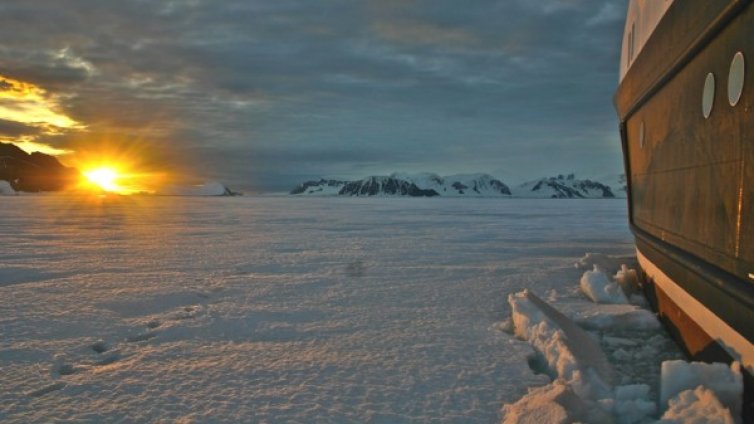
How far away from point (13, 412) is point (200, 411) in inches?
36.9

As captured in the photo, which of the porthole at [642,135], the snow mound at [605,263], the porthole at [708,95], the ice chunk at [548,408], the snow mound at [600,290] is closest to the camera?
the ice chunk at [548,408]

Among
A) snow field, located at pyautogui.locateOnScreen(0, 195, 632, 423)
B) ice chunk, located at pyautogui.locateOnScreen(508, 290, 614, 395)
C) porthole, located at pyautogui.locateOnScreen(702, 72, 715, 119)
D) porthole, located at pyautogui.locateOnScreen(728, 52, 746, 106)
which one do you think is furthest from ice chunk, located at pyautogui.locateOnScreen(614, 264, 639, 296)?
porthole, located at pyautogui.locateOnScreen(728, 52, 746, 106)

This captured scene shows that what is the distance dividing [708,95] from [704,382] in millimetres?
1847

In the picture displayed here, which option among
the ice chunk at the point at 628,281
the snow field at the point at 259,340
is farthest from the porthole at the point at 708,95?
the ice chunk at the point at 628,281

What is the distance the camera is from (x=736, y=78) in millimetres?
2945

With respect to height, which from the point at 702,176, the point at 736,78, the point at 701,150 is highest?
the point at 736,78

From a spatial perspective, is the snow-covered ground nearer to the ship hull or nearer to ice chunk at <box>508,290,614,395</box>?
ice chunk at <box>508,290,614,395</box>

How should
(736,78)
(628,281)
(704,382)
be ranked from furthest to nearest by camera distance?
(628,281) → (736,78) → (704,382)

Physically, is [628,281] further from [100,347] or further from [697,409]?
[100,347]

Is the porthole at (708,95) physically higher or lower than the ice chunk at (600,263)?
higher

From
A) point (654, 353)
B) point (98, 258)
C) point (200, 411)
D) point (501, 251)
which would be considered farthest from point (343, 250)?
Result: point (200, 411)

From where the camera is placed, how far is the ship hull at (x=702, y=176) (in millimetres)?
2854

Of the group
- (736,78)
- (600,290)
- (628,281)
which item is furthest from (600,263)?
(736,78)

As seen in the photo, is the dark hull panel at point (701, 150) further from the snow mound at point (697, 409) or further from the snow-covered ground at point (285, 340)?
the snow-covered ground at point (285, 340)
